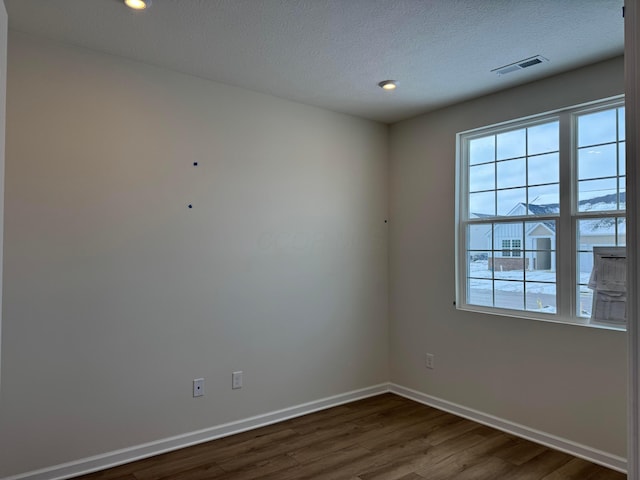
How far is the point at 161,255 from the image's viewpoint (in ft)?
9.89

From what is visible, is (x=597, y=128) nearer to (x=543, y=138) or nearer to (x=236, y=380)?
(x=543, y=138)

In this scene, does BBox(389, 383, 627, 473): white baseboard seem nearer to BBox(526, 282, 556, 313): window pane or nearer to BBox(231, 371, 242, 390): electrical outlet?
BBox(526, 282, 556, 313): window pane

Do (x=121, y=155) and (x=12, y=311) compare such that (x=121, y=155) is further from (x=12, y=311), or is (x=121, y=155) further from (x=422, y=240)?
(x=422, y=240)

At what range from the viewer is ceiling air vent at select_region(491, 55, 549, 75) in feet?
9.37

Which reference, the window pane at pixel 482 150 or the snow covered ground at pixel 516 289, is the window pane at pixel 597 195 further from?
the window pane at pixel 482 150

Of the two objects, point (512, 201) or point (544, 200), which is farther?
point (512, 201)

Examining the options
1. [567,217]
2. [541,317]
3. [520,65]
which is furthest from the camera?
[541,317]

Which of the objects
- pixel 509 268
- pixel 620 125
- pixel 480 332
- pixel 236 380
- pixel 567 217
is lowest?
pixel 236 380

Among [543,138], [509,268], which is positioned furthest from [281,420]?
[543,138]

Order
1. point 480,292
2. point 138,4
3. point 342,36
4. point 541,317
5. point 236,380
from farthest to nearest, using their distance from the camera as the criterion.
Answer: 1. point 480,292
2. point 236,380
3. point 541,317
4. point 342,36
5. point 138,4

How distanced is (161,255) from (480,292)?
8.51 ft

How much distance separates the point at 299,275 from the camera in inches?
147

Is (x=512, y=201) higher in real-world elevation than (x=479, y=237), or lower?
higher

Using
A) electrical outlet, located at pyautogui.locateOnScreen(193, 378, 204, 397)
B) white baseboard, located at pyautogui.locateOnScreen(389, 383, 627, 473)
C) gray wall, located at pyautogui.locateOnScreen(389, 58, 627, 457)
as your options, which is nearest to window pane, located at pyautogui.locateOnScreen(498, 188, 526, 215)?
gray wall, located at pyautogui.locateOnScreen(389, 58, 627, 457)
